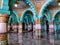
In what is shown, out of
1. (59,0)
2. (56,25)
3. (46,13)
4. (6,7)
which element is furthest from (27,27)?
(6,7)

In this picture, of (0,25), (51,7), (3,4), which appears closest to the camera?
(0,25)

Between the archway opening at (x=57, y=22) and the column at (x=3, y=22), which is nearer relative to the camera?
the column at (x=3, y=22)

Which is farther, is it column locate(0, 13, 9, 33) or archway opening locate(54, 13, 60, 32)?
archway opening locate(54, 13, 60, 32)

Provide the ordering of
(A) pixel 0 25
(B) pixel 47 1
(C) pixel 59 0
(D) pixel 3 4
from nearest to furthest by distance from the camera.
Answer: (A) pixel 0 25, (D) pixel 3 4, (B) pixel 47 1, (C) pixel 59 0

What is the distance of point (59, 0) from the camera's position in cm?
1141

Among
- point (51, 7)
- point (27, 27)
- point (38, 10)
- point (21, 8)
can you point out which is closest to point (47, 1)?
point (38, 10)

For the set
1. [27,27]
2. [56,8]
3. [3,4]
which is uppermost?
[56,8]

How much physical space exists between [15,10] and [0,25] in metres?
11.5

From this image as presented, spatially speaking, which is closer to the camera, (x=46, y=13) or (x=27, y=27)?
(x=46, y=13)

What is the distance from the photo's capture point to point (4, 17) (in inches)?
139

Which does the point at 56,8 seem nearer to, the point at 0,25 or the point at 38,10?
the point at 38,10

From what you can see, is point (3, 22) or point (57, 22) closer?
point (3, 22)

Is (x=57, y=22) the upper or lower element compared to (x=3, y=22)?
lower

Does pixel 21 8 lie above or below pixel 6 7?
above
